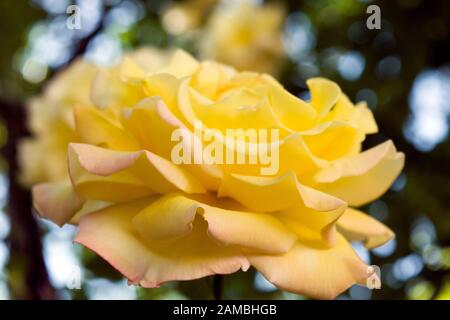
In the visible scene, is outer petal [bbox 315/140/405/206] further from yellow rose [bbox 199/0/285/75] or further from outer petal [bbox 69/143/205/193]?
yellow rose [bbox 199/0/285/75]

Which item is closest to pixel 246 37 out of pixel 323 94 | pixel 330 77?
A: pixel 330 77

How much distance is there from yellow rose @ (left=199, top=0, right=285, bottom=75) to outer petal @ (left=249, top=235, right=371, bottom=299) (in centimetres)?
69

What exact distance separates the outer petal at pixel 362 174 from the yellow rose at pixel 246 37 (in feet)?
2.11

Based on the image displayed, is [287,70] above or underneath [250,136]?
above

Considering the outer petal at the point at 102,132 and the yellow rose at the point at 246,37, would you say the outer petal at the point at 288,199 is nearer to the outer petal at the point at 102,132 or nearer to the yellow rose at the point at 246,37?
the outer petal at the point at 102,132

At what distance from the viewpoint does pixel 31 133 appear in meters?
0.94

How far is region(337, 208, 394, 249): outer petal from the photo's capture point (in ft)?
1.25

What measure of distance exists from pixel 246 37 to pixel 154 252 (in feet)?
2.75

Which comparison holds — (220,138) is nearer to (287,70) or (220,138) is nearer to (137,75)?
(137,75)

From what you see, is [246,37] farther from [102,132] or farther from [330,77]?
[102,132]

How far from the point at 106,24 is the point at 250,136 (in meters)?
0.78

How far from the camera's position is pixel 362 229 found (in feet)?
1.25

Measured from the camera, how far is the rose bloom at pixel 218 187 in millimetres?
322
